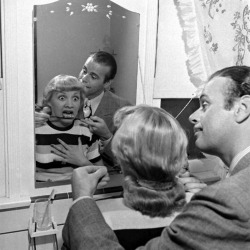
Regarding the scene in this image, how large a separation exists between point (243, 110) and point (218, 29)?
2.54 ft

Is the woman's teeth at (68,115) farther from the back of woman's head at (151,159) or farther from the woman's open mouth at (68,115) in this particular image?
the back of woman's head at (151,159)

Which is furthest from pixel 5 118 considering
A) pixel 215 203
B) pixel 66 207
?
pixel 215 203

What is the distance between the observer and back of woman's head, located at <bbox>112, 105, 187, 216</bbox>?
100cm

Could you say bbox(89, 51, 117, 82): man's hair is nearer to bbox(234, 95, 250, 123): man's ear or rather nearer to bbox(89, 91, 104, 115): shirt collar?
bbox(89, 91, 104, 115): shirt collar

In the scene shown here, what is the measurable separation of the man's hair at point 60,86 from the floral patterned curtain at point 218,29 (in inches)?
24.6

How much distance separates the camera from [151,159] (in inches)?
39.0

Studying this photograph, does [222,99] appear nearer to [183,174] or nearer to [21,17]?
[183,174]

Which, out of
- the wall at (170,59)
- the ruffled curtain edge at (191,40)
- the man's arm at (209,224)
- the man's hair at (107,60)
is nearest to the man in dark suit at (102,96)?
the man's hair at (107,60)

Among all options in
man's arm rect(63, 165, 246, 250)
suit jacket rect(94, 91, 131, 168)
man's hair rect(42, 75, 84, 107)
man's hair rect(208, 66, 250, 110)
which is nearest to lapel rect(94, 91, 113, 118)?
suit jacket rect(94, 91, 131, 168)

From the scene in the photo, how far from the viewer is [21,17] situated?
52.6 inches

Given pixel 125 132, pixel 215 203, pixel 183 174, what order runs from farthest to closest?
pixel 183 174, pixel 125 132, pixel 215 203

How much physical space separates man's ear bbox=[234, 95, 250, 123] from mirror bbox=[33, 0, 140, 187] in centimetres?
70

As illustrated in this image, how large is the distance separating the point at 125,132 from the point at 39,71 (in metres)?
0.56

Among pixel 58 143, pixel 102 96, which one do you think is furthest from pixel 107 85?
pixel 58 143
